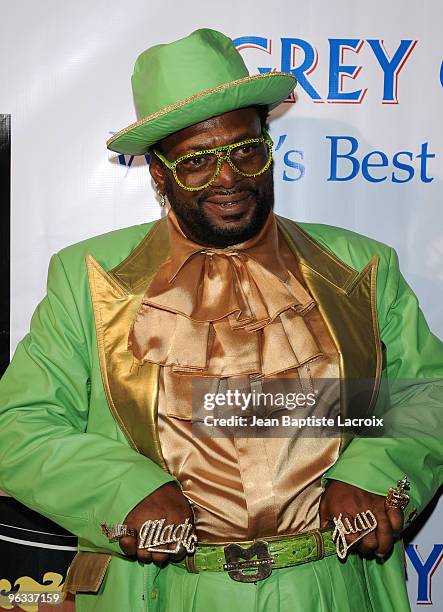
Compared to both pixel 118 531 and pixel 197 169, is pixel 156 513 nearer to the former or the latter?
pixel 118 531

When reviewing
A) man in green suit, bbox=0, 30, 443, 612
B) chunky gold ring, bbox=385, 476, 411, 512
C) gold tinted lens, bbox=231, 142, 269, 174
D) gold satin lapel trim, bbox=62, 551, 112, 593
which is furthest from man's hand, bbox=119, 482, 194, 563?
gold tinted lens, bbox=231, 142, 269, 174

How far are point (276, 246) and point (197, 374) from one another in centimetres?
38

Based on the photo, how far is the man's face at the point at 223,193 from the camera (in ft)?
6.77

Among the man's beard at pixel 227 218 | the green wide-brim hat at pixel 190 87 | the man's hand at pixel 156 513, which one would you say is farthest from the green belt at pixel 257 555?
the green wide-brim hat at pixel 190 87

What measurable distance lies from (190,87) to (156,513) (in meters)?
0.95

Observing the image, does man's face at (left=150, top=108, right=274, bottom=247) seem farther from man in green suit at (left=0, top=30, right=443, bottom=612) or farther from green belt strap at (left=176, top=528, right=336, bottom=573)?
green belt strap at (left=176, top=528, right=336, bottom=573)

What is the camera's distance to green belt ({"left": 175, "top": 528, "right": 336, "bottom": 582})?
1.96 metres

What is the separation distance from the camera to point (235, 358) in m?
A: 2.07

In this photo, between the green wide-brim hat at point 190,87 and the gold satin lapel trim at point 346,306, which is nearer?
the green wide-brim hat at point 190,87

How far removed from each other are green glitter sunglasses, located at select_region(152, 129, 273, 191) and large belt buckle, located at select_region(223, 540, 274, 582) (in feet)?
2.63

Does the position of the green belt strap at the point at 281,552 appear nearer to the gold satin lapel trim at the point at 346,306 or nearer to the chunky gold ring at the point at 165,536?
the chunky gold ring at the point at 165,536

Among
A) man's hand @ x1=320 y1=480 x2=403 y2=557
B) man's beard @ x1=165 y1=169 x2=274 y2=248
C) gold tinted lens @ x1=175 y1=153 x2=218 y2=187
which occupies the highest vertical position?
gold tinted lens @ x1=175 y1=153 x2=218 y2=187

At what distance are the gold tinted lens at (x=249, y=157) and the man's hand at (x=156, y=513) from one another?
734 millimetres

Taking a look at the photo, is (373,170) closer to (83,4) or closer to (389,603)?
(83,4)
